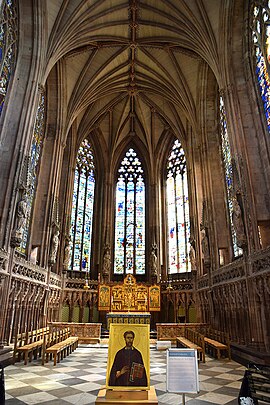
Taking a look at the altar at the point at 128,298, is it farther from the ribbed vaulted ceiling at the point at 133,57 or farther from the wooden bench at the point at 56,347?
the ribbed vaulted ceiling at the point at 133,57

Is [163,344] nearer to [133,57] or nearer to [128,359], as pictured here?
[128,359]

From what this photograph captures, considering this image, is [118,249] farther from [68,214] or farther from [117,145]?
[117,145]

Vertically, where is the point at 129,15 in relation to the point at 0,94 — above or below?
above

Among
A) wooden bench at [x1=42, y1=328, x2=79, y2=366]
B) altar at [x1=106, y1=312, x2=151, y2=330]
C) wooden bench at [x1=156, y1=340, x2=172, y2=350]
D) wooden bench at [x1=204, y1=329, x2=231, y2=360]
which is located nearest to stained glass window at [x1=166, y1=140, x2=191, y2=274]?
altar at [x1=106, y1=312, x2=151, y2=330]

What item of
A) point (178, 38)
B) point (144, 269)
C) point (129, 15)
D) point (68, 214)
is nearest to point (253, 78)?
point (178, 38)

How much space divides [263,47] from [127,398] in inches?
517

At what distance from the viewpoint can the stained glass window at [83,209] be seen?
22.7 meters

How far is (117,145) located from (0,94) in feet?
50.7

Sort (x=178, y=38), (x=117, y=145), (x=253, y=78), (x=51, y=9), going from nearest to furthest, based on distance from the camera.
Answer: (x=253, y=78), (x=51, y=9), (x=178, y=38), (x=117, y=145)

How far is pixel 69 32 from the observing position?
16062mm

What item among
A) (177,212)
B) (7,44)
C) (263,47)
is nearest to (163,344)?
(177,212)

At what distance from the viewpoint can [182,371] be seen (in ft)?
10.3

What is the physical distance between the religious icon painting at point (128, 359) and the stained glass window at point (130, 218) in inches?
810

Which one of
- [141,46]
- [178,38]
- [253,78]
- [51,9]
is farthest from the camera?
[141,46]
